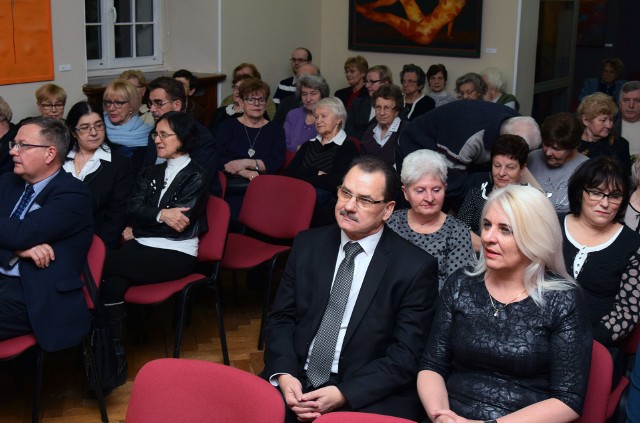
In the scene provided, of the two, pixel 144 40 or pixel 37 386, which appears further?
pixel 144 40

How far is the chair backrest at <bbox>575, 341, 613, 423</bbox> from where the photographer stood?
2.55 metres

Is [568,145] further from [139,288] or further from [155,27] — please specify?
[155,27]

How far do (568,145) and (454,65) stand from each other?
14.0ft

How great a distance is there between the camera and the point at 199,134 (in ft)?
15.1

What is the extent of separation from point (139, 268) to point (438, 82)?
4.83 m

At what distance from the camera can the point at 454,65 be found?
27.6ft

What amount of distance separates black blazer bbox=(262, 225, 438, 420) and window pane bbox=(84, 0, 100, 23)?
5.13 metres

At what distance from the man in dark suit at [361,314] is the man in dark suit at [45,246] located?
1069 millimetres

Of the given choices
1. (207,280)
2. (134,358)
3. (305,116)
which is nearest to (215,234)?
(207,280)

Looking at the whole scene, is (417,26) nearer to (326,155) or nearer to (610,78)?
(610,78)

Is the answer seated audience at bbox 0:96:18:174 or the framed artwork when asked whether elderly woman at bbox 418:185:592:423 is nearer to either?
seated audience at bbox 0:96:18:174

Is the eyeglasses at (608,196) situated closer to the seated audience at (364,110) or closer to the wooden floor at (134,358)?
the wooden floor at (134,358)

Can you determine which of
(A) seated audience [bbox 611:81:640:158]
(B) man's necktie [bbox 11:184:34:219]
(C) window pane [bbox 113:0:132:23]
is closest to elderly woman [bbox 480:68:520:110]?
(A) seated audience [bbox 611:81:640:158]

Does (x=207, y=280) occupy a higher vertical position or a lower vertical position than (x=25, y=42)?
lower
